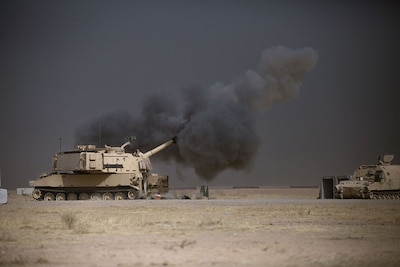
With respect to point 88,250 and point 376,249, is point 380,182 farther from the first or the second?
point 88,250

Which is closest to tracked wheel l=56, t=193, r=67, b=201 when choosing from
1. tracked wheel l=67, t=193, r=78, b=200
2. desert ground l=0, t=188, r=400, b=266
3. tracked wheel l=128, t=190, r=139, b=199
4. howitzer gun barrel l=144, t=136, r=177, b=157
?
tracked wheel l=67, t=193, r=78, b=200

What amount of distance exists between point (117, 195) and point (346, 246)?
25248 millimetres

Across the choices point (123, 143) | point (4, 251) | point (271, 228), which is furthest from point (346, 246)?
point (123, 143)

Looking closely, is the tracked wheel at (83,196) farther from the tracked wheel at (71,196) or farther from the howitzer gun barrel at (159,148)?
the howitzer gun barrel at (159,148)

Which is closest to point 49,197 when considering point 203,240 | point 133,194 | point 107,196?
point 107,196

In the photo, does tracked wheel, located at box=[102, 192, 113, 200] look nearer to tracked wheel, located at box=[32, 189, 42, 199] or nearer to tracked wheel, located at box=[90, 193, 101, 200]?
tracked wheel, located at box=[90, 193, 101, 200]

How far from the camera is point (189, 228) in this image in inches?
673

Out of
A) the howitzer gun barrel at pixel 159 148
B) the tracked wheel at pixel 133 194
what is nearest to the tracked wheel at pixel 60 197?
the tracked wheel at pixel 133 194

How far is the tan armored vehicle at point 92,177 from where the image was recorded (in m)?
37.2

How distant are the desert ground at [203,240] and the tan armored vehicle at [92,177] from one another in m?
15.3

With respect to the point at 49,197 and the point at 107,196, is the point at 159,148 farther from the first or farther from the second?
the point at 49,197

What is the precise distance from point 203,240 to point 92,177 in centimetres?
2442

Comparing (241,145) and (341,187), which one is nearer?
(341,187)

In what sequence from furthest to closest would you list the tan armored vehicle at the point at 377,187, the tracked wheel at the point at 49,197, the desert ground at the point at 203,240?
1. the tracked wheel at the point at 49,197
2. the tan armored vehicle at the point at 377,187
3. the desert ground at the point at 203,240
